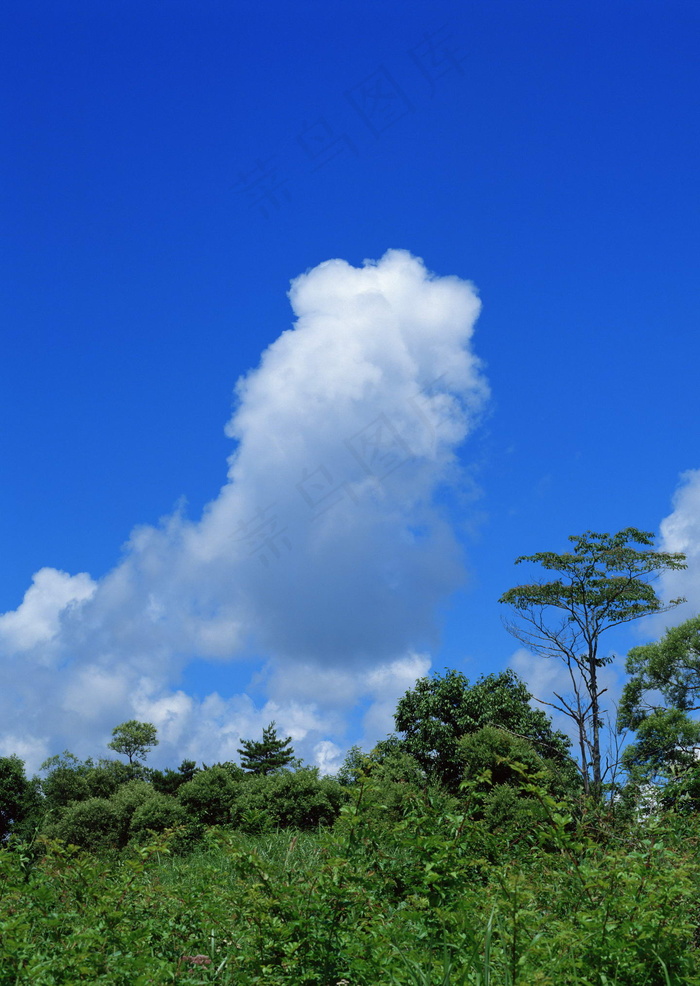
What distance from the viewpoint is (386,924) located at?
11.1ft

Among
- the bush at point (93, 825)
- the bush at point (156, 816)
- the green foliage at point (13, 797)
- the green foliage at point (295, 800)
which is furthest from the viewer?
the green foliage at point (13, 797)

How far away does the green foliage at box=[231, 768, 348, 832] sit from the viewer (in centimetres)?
1420

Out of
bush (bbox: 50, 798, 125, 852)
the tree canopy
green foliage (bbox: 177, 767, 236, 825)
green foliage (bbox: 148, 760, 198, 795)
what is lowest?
bush (bbox: 50, 798, 125, 852)

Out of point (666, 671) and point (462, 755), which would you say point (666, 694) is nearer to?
point (666, 671)

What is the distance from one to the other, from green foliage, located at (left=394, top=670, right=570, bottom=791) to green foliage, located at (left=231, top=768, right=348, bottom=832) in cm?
519

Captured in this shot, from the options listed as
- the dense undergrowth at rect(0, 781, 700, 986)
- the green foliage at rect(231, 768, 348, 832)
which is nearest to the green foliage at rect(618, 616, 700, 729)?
the green foliage at rect(231, 768, 348, 832)

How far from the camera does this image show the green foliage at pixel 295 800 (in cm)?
1420

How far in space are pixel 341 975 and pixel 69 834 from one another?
49.5 ft

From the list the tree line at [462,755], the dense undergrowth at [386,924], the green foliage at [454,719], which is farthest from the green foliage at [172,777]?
the dense undergrowth at [386,924]

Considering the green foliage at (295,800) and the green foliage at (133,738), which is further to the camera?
the green foliage at (133,738)

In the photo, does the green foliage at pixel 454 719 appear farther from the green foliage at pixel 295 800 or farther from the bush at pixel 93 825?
the bush at pixel 93 825

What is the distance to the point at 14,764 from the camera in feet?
73.5

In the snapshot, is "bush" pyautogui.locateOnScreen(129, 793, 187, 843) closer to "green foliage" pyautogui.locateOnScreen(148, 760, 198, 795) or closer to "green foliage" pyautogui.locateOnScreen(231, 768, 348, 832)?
"green foliage" pyautogui.locateOnScreen(231, 768, 348, 832)

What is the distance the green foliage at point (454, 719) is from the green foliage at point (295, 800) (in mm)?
5190
